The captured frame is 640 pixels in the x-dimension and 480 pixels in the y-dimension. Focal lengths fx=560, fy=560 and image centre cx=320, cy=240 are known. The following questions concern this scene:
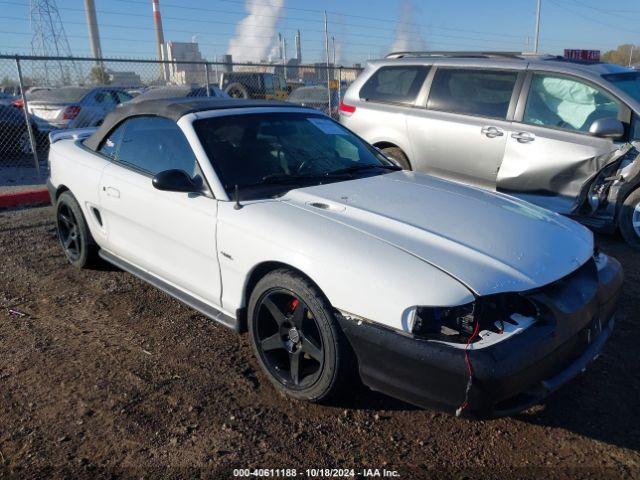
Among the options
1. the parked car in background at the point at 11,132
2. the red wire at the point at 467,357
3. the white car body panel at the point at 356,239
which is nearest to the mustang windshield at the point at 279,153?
the white car body panel at the point at 356,239

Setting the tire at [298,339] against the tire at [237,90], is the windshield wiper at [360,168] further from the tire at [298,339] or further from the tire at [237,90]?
the tire at [237,90]

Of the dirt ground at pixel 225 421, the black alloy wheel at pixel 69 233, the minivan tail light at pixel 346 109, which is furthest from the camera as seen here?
the minivan tail light at pixel 346 109

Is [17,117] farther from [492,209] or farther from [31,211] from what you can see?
[492,209]

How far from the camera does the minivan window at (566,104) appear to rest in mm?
5645

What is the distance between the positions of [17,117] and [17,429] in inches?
418

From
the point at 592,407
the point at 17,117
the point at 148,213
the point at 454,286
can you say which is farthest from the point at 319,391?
the point at 17,117

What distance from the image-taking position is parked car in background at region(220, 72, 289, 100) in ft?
59.8

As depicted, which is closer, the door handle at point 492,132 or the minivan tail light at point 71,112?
the door handle at point 492,132

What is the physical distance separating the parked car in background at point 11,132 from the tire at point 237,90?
693 centimetres

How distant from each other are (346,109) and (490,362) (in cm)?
556

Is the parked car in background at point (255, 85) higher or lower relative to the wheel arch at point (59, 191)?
lower

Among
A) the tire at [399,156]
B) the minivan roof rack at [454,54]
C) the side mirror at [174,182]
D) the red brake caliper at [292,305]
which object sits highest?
the minivan roof rack at [454,54]

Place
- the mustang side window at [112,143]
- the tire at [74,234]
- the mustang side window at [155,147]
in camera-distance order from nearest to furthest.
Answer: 1. the mustang side window at [155,147]
2. the mustang side window at [112,143]
3. the tire at [74,234]

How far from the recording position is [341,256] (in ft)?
8.78
